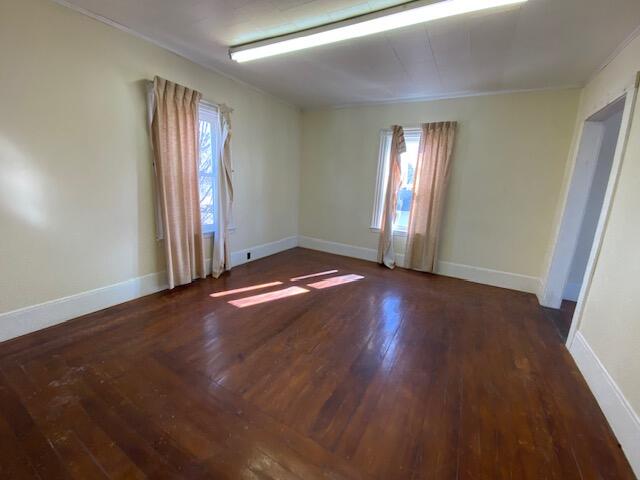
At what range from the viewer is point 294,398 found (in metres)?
1.72

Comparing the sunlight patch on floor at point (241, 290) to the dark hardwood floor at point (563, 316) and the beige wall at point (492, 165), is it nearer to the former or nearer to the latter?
the beige wall at point (492, 165)

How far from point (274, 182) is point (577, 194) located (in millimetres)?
4010

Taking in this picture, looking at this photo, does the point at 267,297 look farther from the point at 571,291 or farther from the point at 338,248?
the point at 571,291

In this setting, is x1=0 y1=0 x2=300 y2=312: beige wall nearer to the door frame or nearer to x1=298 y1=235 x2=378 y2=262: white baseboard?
x1=298 y1=235 x2=378 y2=262: white baseboard

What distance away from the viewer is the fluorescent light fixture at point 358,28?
1809 mm

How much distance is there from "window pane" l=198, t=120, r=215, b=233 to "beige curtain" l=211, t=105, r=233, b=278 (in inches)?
3.4

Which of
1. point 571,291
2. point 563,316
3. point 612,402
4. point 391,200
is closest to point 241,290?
point 391,200

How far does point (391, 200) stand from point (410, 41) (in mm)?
2302

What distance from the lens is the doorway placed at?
2889 millimetres

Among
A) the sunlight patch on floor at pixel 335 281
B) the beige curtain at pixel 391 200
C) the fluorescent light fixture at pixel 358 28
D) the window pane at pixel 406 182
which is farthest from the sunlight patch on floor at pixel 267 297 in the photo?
the fluorescent light fixture at pixel 358 28

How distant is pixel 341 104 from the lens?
461cm

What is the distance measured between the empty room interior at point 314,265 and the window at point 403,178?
0.06m

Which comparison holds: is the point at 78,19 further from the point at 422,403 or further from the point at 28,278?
the point at 422,403

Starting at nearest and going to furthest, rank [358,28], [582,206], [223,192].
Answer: [358,28]
[582,206]
[223,192]
